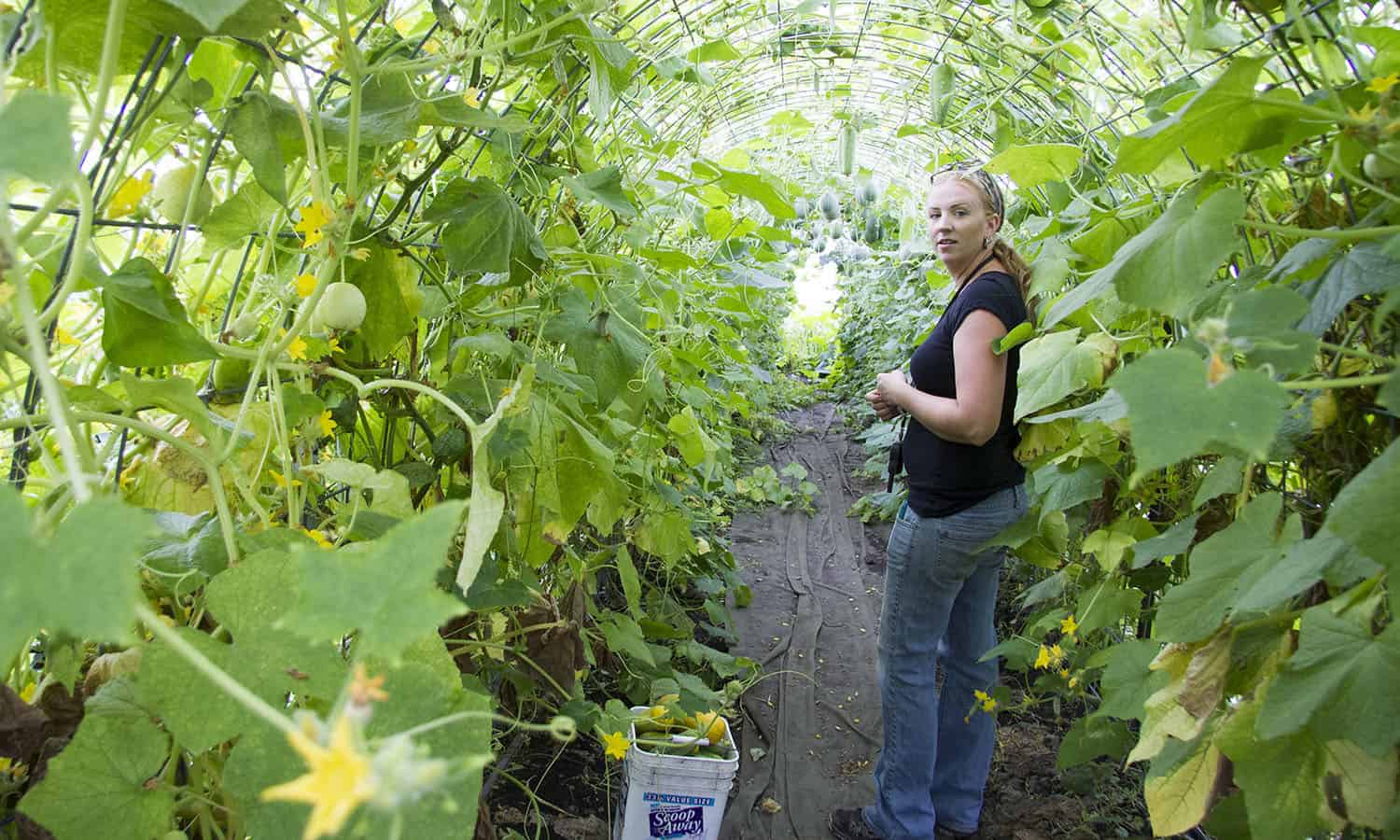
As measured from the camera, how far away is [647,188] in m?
1.99

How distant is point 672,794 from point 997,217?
152 cm

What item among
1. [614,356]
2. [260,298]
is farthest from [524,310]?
[260,298]

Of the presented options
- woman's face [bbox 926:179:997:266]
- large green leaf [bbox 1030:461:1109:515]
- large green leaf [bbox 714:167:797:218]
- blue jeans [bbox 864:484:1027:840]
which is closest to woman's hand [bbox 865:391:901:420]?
Result: blue jeans [bbox 864:484:1027:840]

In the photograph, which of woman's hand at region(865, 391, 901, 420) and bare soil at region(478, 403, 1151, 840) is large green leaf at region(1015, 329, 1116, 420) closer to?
woman's hand at region(865, 391, 901, 420)

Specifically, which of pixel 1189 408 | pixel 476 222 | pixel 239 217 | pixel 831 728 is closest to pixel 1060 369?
pixel 476 222

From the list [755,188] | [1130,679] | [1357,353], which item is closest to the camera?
[1357,353]

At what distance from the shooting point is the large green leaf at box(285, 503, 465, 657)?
12.3 inches

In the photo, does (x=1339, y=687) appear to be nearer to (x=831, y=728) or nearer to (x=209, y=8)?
(x=209, y=8)

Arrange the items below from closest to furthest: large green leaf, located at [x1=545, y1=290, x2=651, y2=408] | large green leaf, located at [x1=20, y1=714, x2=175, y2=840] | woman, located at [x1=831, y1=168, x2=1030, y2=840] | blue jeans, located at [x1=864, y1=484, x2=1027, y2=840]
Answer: large green leaf, located at [x1=20, y1=714, x2=175, y2=840] < large green leaf, located at [x1=545, y1=290, x2=651, y2=408] < woman, located at [x1=831, y1=168, x2=1030, y2=840] < blue jeans, located at [x1=864, y1=484, x2=1027, y2=840]

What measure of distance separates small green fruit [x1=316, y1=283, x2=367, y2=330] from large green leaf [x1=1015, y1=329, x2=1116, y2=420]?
0.98m

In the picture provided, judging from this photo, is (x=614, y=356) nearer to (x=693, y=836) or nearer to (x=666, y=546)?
(x=666, y=546)

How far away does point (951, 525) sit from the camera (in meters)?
2.08

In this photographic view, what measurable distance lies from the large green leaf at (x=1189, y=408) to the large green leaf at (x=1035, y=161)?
1.31 meters

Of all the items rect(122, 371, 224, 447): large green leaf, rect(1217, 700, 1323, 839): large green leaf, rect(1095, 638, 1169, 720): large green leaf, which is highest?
rect(122, 371, 224, 447): large green leaf
